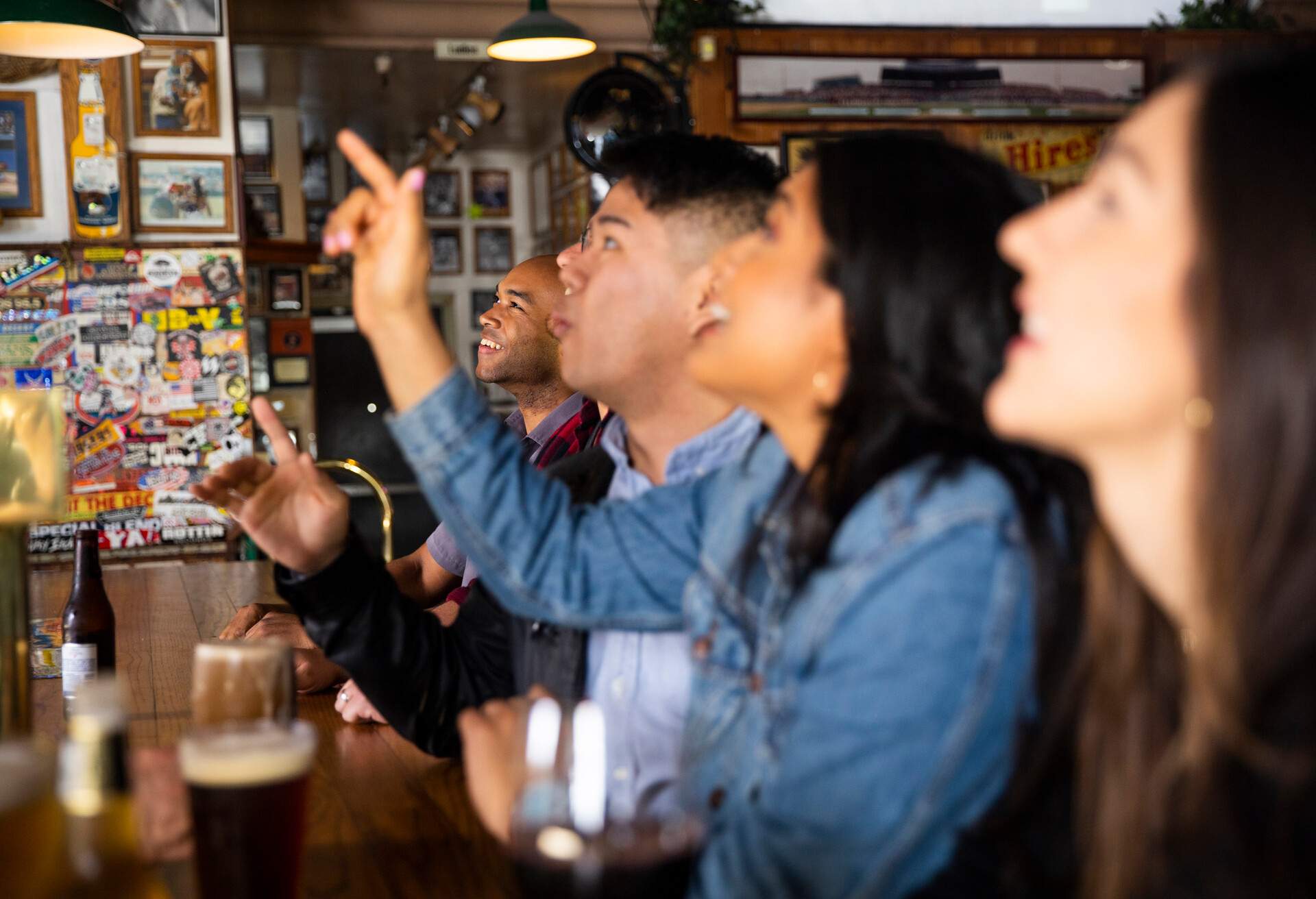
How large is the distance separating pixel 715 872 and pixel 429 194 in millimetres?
9810

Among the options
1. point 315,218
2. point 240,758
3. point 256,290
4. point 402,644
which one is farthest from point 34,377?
point 315,218

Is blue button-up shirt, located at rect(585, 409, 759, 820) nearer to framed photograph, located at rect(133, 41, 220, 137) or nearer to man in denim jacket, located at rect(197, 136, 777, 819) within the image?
man in denim jacket, located at rect(197, 136, 777, 819)

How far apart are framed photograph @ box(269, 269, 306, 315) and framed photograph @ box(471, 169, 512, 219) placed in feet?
8.09

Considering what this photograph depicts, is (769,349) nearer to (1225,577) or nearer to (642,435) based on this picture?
(1225,577)

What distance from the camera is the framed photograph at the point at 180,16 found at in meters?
4.84

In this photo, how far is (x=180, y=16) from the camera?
4875 millimetres

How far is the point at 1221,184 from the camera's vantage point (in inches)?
30.7

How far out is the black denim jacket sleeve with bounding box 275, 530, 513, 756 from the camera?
143 cm

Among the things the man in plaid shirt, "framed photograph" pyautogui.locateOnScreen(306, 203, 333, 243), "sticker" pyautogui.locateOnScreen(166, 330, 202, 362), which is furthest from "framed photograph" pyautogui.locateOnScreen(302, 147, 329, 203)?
the man in plaid shirt

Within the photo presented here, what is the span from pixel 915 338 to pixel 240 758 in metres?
0.62

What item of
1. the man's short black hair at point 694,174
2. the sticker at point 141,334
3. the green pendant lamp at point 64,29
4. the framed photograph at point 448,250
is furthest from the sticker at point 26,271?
the framed photograph at point 448,250

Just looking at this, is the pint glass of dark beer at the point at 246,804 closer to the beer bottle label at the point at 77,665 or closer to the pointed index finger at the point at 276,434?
the pointed index finger at the point at 276,434

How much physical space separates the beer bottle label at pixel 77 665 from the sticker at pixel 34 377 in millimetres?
3344

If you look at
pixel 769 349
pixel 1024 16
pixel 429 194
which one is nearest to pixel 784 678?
pixel 769 349
